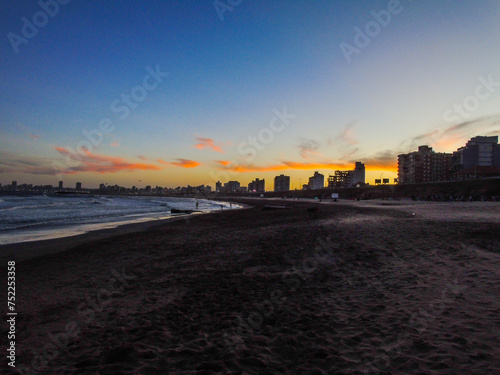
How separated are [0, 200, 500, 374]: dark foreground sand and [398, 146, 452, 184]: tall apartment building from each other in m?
194

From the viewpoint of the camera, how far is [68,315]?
257 inches

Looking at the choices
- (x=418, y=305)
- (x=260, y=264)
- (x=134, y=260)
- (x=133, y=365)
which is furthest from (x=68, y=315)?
(x=418, y=305)

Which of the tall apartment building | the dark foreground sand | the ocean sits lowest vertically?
the ocean

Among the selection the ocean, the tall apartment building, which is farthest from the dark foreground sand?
the tall apartment building

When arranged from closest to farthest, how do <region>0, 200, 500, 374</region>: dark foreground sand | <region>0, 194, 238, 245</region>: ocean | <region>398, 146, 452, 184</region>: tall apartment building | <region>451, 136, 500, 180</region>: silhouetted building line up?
<region>0, 200, 500, 374</region>: dark foreground sand
<region>0, 194, 238, 245</region>: ocean
<region>451, 136, 500, 180</region>: silhouetted building
<region>398, 146, 452, 184</region>: tall apartment building

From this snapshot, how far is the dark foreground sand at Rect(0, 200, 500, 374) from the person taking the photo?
14.5ft

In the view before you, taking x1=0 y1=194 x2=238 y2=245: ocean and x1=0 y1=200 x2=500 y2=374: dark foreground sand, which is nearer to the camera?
x1=0 y1=200 x2=500 y2=374: dark foreground sand

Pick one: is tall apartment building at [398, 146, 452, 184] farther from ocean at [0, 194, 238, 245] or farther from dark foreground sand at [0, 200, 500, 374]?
dark foreground sand at [0, 200, 500, 374]

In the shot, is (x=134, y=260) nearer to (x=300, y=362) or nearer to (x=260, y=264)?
(x=260, y=264)

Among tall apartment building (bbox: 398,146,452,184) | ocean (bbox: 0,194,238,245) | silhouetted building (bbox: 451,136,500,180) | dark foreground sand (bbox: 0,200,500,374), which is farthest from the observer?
tall apartment building (bbox: 398,146,452,184)

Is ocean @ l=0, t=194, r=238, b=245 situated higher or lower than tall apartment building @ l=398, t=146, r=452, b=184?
lower

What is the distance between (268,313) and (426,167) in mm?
211253

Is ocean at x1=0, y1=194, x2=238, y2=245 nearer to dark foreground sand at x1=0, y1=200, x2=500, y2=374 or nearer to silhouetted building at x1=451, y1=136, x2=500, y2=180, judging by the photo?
dark foreground sand at x1=0, y1=200, x2=500, y2=374

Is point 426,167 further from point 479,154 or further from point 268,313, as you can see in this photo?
point 268,313
